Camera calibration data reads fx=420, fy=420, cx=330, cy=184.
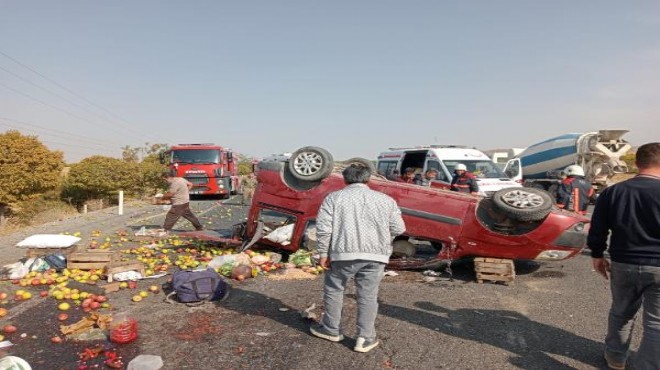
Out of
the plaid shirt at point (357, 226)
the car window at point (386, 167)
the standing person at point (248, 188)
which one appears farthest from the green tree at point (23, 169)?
the plaid shirt at point (357, 226)

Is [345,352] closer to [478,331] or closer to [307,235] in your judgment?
[478,331]

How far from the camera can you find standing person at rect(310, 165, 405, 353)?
402cm

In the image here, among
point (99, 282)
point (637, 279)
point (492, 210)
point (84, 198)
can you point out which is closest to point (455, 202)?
point (492, 210)

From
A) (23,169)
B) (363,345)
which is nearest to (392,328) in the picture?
(363,345)

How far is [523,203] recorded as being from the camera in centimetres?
648

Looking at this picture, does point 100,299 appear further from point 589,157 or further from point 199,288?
point 589,157

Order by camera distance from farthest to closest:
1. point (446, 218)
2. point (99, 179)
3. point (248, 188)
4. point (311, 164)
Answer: point (99, 179), point (248, 188), point (311, 164), point (446, 218)

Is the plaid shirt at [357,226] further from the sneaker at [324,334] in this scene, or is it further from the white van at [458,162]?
the white van at [458,162]

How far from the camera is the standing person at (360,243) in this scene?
4016 millimetres

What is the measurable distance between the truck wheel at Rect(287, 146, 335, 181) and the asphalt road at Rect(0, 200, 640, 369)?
179cm

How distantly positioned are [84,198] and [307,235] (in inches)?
914

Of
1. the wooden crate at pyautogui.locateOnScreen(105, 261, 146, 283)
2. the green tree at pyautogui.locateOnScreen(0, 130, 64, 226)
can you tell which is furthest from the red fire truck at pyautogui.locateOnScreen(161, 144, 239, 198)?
the wooden crate at pyautogui.locateOnScreen(105, 261, 146, 283)

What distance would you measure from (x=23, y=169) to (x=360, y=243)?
83.7ft

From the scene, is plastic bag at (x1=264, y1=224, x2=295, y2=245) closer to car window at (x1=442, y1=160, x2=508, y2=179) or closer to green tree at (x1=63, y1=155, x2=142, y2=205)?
car window at (x1=442, y1=160, x2=508, y2=179)
